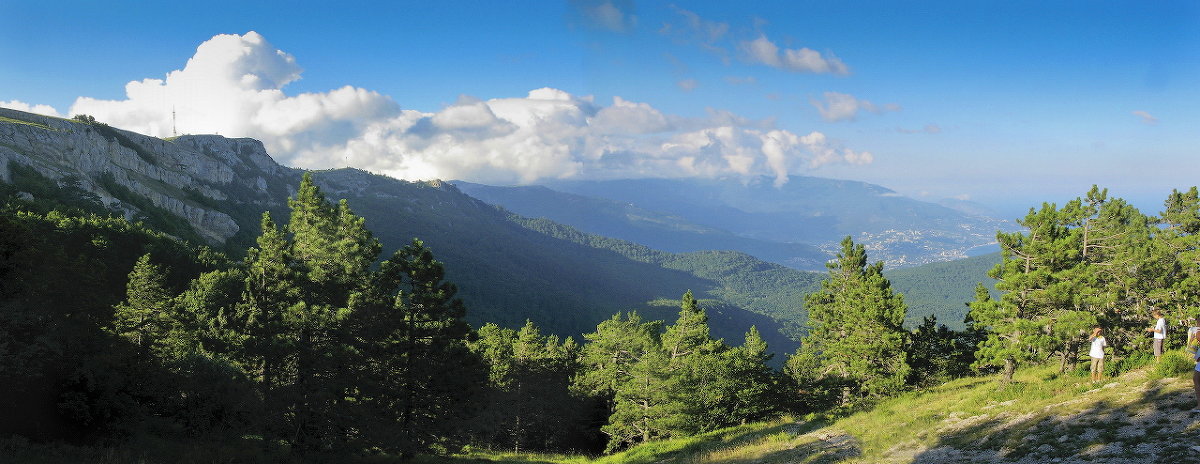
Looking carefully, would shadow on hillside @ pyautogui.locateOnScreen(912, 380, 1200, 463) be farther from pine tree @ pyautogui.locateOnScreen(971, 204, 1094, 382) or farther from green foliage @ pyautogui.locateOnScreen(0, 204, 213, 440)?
Result: green foliage @ pyautogui.locateOnScreen(0, 204, 213, 440)

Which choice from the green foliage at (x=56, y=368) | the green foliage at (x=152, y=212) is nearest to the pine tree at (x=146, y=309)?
the green foliage at (x=56, y=368)

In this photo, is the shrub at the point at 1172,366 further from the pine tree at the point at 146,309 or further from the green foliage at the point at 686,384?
the pine tree at the point at 146,309

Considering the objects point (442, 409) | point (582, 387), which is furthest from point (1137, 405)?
point (582, 387)

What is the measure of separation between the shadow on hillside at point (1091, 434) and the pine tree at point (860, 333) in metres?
20.4

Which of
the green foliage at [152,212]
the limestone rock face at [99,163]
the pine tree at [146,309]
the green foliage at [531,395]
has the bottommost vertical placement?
the green foliage at [531,395]

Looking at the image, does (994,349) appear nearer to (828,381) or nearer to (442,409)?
(828,381)

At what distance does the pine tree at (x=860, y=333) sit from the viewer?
38.6 metres

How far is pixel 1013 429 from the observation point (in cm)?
1670

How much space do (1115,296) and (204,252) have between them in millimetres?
91469

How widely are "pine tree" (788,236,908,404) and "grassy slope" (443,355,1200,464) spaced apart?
944 cm

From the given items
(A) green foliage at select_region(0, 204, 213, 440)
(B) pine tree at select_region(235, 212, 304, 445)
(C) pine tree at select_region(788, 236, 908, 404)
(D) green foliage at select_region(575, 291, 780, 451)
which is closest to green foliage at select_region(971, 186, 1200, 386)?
(C) pine tree at select_region(788, 236, 908, 404)

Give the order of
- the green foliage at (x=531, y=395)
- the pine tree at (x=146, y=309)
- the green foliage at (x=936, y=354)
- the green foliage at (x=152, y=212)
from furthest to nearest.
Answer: the green foliage at (x=152, y=212) < the green foliage at (x=531, y=395) < the green foliage at (x=936, y=354) < the pine tree at (x=146, y=309)

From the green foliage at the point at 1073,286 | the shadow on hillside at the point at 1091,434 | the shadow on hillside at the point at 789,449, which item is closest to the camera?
the shadow on hillside at the point at 1091,434

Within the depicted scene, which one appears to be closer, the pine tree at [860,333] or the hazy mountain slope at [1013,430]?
the hazy mountain slope at [1013,430]
